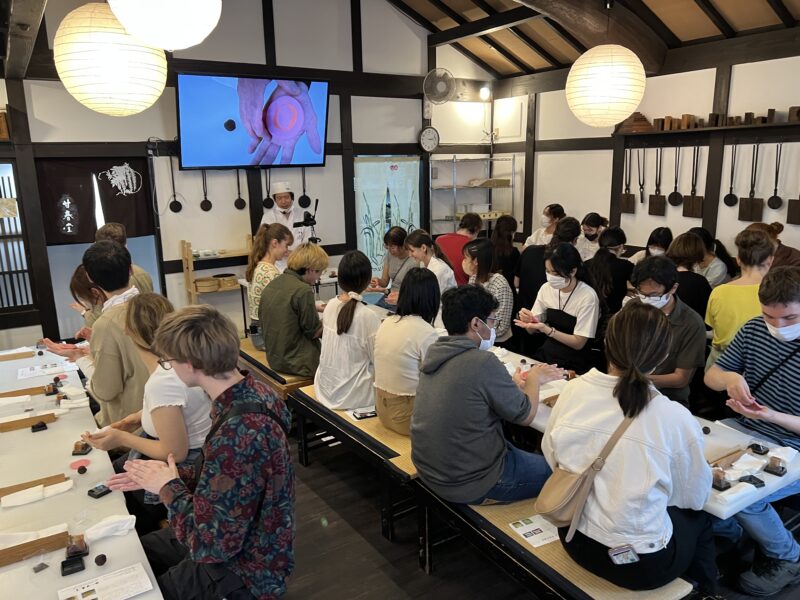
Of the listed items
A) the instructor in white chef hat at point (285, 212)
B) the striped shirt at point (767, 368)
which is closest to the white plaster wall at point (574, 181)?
the instructor in white chef hat at point (285, 212)

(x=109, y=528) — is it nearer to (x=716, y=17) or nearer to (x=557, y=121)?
(x=716, y=17)

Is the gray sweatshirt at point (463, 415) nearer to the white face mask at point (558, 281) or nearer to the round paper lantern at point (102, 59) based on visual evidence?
the white face mask at point (558, 281)

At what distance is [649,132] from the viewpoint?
644 centimetres

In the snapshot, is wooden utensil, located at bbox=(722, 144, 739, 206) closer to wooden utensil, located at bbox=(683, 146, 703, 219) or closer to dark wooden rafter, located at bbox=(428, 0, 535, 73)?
wooden utensil, located at bbox=(683, 146, 703, 219)

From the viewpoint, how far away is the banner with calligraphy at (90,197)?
5.75 meters

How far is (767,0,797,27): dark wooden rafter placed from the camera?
5.11 meters

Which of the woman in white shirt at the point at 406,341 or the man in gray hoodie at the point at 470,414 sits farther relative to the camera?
the woman in white shirt at the point at 406,341

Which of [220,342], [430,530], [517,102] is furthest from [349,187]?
[220,342]

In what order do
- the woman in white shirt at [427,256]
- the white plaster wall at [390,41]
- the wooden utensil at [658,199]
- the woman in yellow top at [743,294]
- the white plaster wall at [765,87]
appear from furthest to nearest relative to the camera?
1. the white plaster wall at [390,41]
2. the wooden utensil at [658,199]
3. the white plaster wall at [765,87]
4. the woman in white shirt at [427,256]
5. the woman in yellow top at [743,294]

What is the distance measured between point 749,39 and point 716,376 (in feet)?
14.4

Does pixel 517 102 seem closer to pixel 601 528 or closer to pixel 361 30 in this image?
pixel 361 30

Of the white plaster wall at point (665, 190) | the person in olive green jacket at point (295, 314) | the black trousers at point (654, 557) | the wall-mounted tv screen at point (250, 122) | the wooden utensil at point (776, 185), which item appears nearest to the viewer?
the black trousers at point (654, 557)

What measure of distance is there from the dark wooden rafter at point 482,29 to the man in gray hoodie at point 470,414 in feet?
15.5

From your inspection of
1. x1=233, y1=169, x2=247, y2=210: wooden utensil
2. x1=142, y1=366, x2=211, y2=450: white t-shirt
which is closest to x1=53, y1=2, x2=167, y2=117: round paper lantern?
x1=142, y1=366, x2=211, y2=450: white t-shirt
